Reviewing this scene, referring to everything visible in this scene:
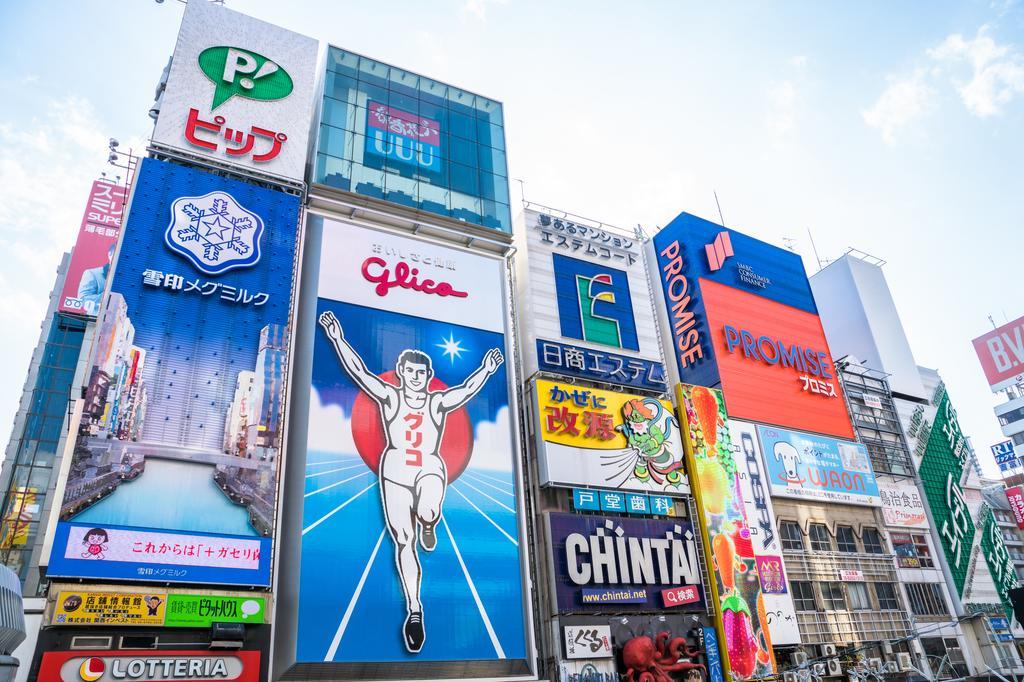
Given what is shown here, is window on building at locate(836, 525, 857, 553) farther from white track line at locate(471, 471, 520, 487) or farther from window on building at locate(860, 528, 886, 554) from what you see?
white track line at locate(471, 471, 520, 487)

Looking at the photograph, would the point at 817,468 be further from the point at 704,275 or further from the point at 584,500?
the point at 584,500

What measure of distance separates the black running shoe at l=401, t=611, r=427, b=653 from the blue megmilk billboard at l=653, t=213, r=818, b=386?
2402 cm

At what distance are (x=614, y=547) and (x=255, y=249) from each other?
816 inches

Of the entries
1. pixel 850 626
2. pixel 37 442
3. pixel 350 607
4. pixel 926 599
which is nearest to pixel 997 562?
pixel 926 599

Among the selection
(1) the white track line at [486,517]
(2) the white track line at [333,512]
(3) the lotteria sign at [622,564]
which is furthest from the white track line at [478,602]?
(3) the lotteria sign at [622,564]

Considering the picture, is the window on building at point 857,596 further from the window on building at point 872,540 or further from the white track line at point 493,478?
the white track line at point 493,478

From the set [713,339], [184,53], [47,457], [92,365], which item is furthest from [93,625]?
[713,339]

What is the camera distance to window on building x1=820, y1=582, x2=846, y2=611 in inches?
1565

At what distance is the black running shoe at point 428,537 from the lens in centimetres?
2881

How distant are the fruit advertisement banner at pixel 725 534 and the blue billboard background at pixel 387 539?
36.5 ft

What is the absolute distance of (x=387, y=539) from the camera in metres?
28.2

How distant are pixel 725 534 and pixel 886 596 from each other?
518 inches

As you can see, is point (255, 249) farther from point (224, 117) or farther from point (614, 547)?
point (614, 547)

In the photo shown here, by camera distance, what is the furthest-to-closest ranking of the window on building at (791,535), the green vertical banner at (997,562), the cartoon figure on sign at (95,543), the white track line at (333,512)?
the green vertical banner at (997,562) < the window on building at (791,535) < the white track line at (333,512) < the cartoon figure on sign at (95,543)
